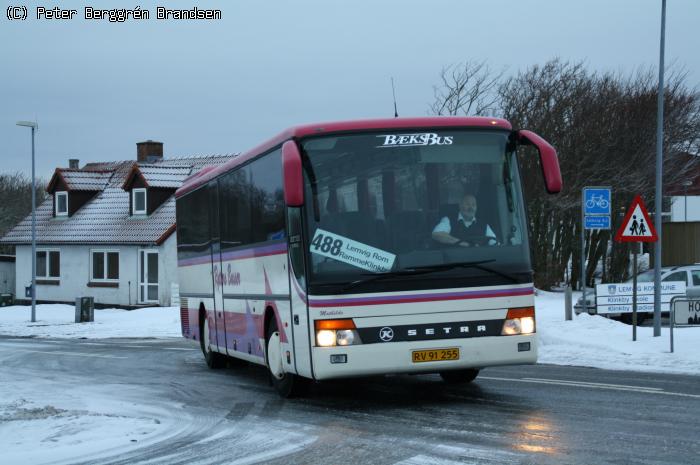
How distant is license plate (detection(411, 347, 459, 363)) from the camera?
1230 centimetres

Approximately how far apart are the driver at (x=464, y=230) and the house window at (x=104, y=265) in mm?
40543

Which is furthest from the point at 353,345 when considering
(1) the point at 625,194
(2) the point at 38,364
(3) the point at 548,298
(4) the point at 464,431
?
(1) the point at 625,194

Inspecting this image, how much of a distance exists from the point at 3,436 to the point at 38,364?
1141cm

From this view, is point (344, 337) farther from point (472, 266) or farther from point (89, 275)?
point (89, 275)

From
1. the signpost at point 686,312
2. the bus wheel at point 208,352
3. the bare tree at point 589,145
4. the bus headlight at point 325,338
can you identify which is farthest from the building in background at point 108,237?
the bus headlight at point 325,338

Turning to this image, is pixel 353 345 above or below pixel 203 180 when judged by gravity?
below

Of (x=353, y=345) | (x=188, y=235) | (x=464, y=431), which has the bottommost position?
(x=464, y=431)

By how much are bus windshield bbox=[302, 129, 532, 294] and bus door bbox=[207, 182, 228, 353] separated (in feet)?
17.0

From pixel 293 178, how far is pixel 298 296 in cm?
143

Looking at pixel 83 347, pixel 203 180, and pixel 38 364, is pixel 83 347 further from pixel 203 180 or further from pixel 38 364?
pixel 203 180

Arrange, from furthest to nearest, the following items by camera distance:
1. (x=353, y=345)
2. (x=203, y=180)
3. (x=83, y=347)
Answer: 1. (x=83, y=347)
2. (x=203, y=180)
3. (x=353, y=345)

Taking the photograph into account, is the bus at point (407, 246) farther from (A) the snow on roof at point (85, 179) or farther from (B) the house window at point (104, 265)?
(A) the snow on roof at point (85, 179)

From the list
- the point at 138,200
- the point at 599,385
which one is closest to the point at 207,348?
the point at 599,385

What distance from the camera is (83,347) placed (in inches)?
1114
